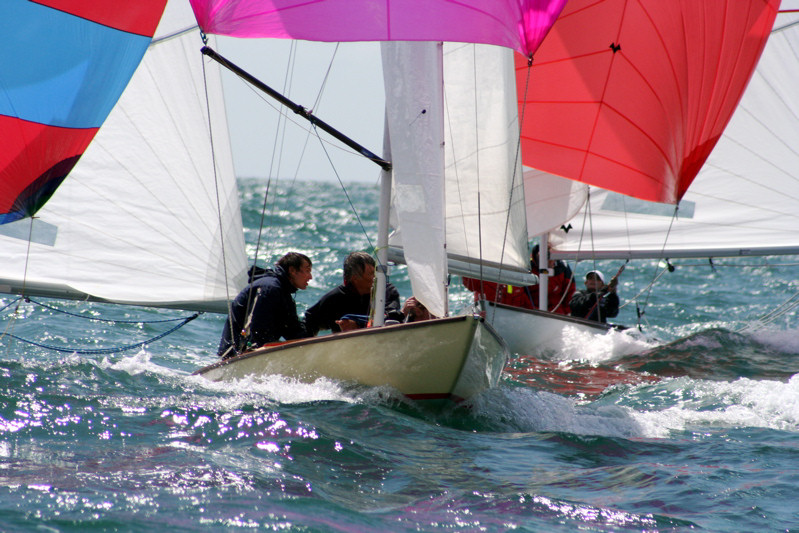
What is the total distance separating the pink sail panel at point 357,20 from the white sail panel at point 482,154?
5.64 feet

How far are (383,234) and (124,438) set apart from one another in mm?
1874

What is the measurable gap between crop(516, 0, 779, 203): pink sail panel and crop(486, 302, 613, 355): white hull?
129 centimetres

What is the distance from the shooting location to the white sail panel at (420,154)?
16.5 feet

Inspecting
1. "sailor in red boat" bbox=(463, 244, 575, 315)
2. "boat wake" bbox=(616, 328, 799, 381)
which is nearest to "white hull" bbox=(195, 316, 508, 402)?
"boat wake" bbox=(616, 328, 799, 381)

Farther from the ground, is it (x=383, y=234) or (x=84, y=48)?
(x=84, y=48)

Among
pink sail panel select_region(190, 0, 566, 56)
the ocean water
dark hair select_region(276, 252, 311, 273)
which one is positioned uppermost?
pink sail panel select_region(190, 0, 566, 56)

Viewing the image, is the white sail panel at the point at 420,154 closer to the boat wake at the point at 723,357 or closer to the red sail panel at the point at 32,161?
the red sail panel at the point at 32,161

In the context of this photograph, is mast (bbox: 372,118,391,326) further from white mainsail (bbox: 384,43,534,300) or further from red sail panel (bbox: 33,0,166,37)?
red sail panel (bbox: 33,0,166,37)

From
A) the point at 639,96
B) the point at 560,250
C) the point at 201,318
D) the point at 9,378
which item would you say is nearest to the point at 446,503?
the point at 9,378

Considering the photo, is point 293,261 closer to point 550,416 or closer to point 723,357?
point 550,416

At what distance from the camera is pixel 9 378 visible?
5.34 m

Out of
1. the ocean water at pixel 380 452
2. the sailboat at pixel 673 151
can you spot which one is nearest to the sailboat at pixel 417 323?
the ocean water at pixel 380 452

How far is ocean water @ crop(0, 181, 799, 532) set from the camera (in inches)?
136

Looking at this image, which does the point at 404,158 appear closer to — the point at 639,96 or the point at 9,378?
the point at 9,378
